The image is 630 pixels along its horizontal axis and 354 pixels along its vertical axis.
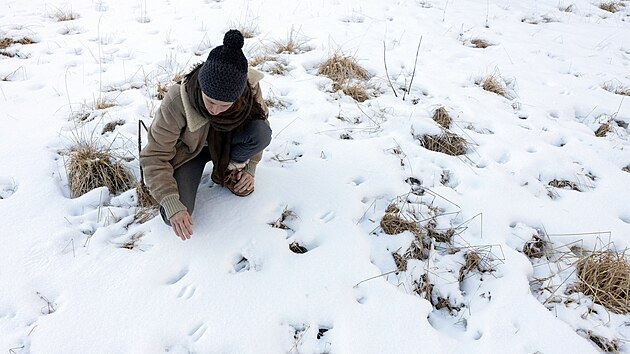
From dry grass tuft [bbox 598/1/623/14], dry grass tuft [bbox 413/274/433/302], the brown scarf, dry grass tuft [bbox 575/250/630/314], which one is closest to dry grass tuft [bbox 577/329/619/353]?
→ dry grass tuft [bbox 575/250/630/314]

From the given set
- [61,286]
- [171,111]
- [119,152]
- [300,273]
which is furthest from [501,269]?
[119,152]

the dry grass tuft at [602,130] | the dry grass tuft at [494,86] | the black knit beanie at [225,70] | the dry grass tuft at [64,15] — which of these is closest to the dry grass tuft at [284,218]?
the black knit beanie at [225,70]

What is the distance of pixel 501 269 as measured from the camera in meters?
2.21

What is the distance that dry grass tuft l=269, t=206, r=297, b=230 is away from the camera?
2383 mm

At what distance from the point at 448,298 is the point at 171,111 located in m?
1.72

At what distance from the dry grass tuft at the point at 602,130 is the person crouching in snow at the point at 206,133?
2.86m

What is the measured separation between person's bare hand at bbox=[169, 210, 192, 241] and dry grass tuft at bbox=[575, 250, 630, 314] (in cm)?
208

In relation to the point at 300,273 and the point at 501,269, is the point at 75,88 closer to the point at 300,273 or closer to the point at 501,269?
the point at 300,273

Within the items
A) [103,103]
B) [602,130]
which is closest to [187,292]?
[103,103]

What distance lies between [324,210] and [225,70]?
106 centimetres

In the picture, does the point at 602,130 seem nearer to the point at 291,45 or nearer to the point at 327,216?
the point at 327,216

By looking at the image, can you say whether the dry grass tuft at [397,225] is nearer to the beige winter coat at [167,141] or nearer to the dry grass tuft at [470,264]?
the dry grass tuft at [470,264]

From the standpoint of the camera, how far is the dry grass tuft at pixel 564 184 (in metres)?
2.82

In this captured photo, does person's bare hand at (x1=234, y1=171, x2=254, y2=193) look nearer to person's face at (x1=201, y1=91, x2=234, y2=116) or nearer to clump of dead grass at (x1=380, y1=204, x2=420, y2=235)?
person's face at (x1=201, y1=91, x2=234, y2=116)
